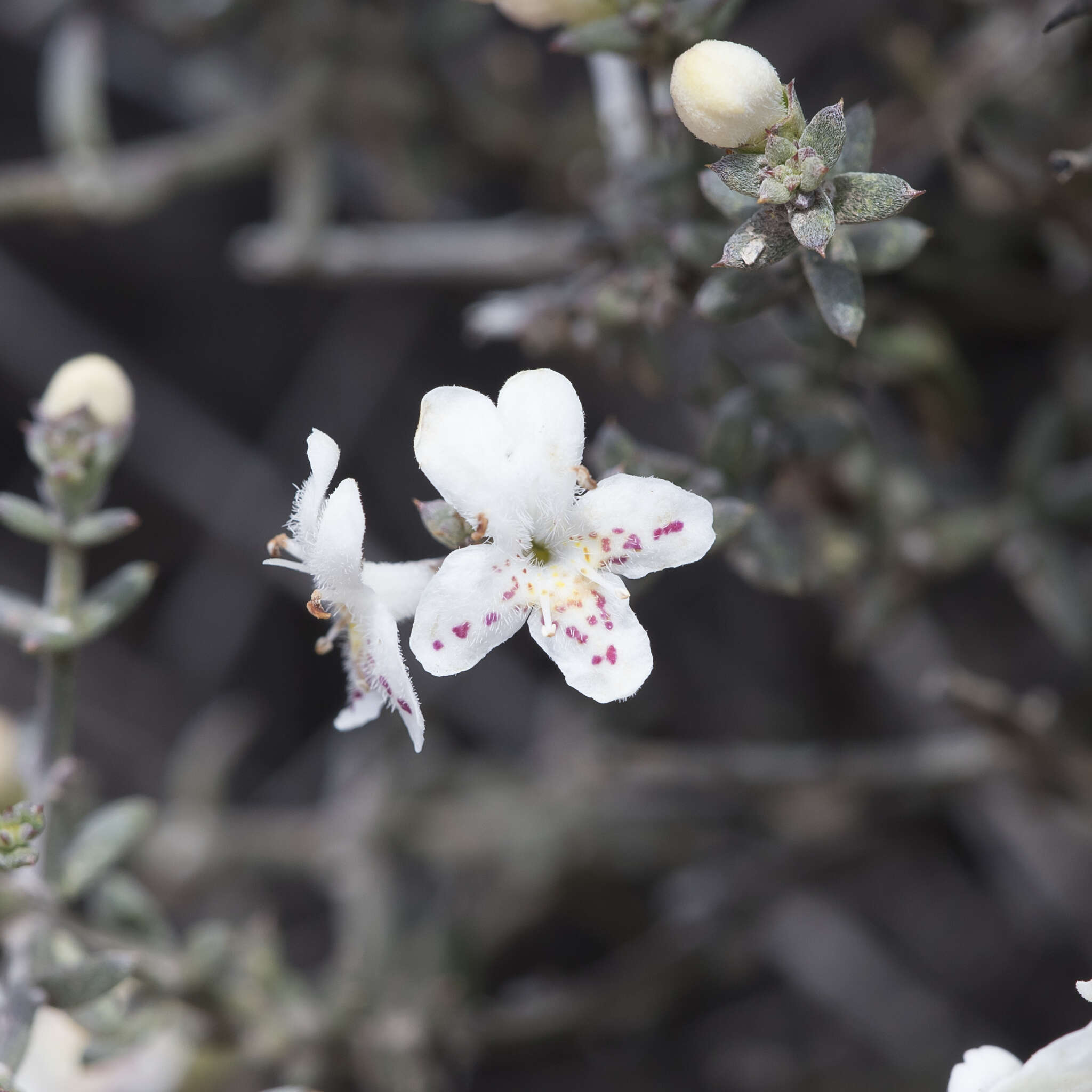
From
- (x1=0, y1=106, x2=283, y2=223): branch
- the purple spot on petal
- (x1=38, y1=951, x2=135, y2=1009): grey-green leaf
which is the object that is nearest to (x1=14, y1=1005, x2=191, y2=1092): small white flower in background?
(x1=38, y1=951, x2=135, y2=1009): grey-green leaf

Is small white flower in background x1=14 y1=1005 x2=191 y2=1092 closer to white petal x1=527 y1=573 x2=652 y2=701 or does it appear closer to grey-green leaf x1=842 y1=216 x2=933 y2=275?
white petal x1=527 y1=573 x2=652 y2=701

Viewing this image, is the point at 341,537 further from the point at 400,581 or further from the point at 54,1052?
the point at 54,1052

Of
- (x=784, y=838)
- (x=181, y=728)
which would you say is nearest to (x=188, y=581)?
(x=181, y=728)

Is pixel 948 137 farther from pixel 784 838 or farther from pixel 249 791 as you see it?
pixel 249 791

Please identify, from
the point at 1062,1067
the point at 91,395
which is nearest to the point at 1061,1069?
the point at 1062,1067

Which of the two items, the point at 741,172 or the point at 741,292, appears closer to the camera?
the point at 741,172

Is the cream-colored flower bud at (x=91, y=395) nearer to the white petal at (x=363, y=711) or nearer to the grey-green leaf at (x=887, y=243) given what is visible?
the white petal at (x=363, y=711)
